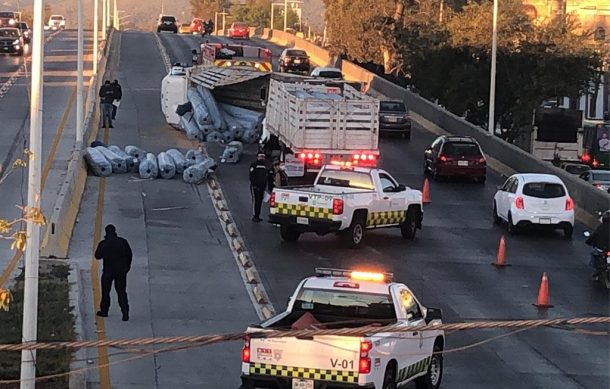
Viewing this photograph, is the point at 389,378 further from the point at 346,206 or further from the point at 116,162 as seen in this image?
the point at 116,162

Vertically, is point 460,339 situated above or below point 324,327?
below

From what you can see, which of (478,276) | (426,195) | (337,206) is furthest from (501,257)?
(426,195)

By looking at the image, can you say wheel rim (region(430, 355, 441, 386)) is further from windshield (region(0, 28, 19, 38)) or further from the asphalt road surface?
windshield (region(0, 28, 19, 38))

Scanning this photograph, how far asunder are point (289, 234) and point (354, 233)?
1566mm

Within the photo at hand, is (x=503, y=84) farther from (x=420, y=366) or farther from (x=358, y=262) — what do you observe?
(x=420, y=366)

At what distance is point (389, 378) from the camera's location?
1445 cm

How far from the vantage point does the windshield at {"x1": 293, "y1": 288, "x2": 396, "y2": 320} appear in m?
15.2

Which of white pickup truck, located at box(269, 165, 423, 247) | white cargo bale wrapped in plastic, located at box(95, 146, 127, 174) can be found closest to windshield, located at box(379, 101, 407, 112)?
white cargo bale wrapped in plastic, located at box(95, 146, 127, 174)

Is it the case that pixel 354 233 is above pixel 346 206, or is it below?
below

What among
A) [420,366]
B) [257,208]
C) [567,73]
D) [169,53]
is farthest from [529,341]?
[169,53]

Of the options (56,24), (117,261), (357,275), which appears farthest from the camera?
(56,24)

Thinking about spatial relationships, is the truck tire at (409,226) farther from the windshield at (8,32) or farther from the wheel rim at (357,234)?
the windshield at (8,32)

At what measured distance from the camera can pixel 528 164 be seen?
1593 inches

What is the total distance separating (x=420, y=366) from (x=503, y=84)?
5036 centimetres
